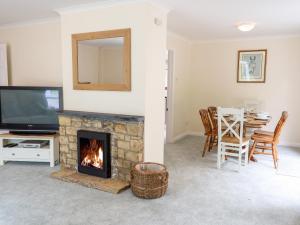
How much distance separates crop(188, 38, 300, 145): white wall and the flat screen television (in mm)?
3526

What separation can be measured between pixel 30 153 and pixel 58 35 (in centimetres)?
194

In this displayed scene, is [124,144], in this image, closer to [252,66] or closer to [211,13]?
[211,13]

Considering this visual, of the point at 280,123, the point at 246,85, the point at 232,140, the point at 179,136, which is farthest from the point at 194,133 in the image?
the point at 280,123

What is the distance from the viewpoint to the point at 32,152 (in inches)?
164

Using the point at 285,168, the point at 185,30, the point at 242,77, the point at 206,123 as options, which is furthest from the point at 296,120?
the point at 185,30

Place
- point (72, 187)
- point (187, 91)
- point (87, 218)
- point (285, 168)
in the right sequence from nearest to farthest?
point (87, 218) → point (72, 187) → point (285, 168) → point (187, 91)

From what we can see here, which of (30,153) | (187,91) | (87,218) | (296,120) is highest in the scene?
(187,91)

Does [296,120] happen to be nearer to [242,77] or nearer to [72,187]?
[242,77]

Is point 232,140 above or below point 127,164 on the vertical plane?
above

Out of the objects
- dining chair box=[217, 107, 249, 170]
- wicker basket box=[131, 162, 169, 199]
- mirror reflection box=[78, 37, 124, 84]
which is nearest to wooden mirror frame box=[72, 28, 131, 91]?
mirror reflection box=[78, 37, 124, 84]

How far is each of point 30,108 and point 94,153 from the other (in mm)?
1414

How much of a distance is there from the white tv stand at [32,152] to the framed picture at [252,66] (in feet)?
13.6

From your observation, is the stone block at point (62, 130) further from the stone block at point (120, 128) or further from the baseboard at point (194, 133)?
the baseboard at point (194, 133)

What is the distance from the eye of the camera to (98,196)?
3.12 metres
